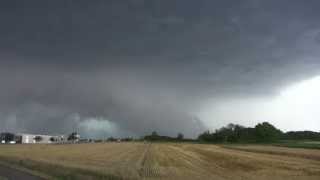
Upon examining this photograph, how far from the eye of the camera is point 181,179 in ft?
140

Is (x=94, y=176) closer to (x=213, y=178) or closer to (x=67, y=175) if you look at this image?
(x=67, y=175)

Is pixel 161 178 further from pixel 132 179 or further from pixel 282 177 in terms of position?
pixel 282 177

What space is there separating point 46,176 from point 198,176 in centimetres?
1329

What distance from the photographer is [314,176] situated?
47.7 metres

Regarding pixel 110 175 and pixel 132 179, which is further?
pixel 110 175

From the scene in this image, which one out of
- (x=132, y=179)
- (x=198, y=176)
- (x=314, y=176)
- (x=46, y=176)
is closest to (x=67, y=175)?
(x=46, y=176)

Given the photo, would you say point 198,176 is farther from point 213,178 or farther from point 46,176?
point 46,176

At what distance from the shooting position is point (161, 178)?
43125mm

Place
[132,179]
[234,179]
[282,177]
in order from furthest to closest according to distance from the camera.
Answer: [282,177] → [234,179] → [132,179]

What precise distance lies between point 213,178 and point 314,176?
9.76 metres

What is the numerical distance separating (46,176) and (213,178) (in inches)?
578

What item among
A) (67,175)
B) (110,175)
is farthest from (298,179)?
(67,175)

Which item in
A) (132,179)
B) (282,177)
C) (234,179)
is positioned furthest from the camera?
(282,177)

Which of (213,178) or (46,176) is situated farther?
(46,176)
